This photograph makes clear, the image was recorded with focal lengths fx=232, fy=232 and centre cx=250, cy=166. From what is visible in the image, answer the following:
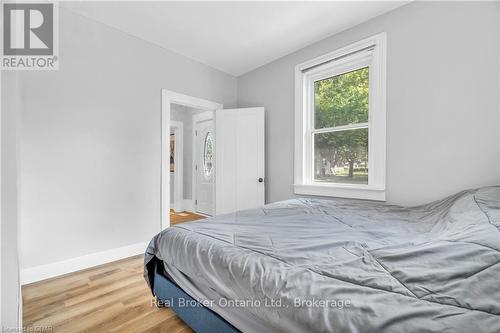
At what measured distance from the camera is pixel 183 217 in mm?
4613

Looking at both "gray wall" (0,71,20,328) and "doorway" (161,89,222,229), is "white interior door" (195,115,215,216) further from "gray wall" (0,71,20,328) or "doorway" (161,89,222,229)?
"gray wall" (0,71,20,328)

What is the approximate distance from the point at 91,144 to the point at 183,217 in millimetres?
2540

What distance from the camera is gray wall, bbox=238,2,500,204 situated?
5.89 feet

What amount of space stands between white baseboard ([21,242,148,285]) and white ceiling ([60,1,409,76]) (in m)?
2.48

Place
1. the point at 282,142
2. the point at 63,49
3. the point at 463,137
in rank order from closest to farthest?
the point at 463,137 < the point at 63,49 < the point at 282,142

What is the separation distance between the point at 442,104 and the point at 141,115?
3066mm

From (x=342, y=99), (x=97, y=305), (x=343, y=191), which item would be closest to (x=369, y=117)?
(x=342, y=99)

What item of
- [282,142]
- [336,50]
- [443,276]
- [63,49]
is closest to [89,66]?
[63,49]

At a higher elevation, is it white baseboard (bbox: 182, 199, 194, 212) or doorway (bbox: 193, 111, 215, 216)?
doorway (bbox: 193, 111, 215, 216)

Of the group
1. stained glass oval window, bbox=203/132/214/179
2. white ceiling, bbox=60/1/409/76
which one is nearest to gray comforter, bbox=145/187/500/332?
white ceiling, bbox=60/1/409/76

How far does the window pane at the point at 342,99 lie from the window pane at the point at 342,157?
6.0 inches

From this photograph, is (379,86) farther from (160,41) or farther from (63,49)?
(63,49)

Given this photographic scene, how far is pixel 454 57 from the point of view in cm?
193

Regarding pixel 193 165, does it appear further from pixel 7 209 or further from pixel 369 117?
pixel 7 209
